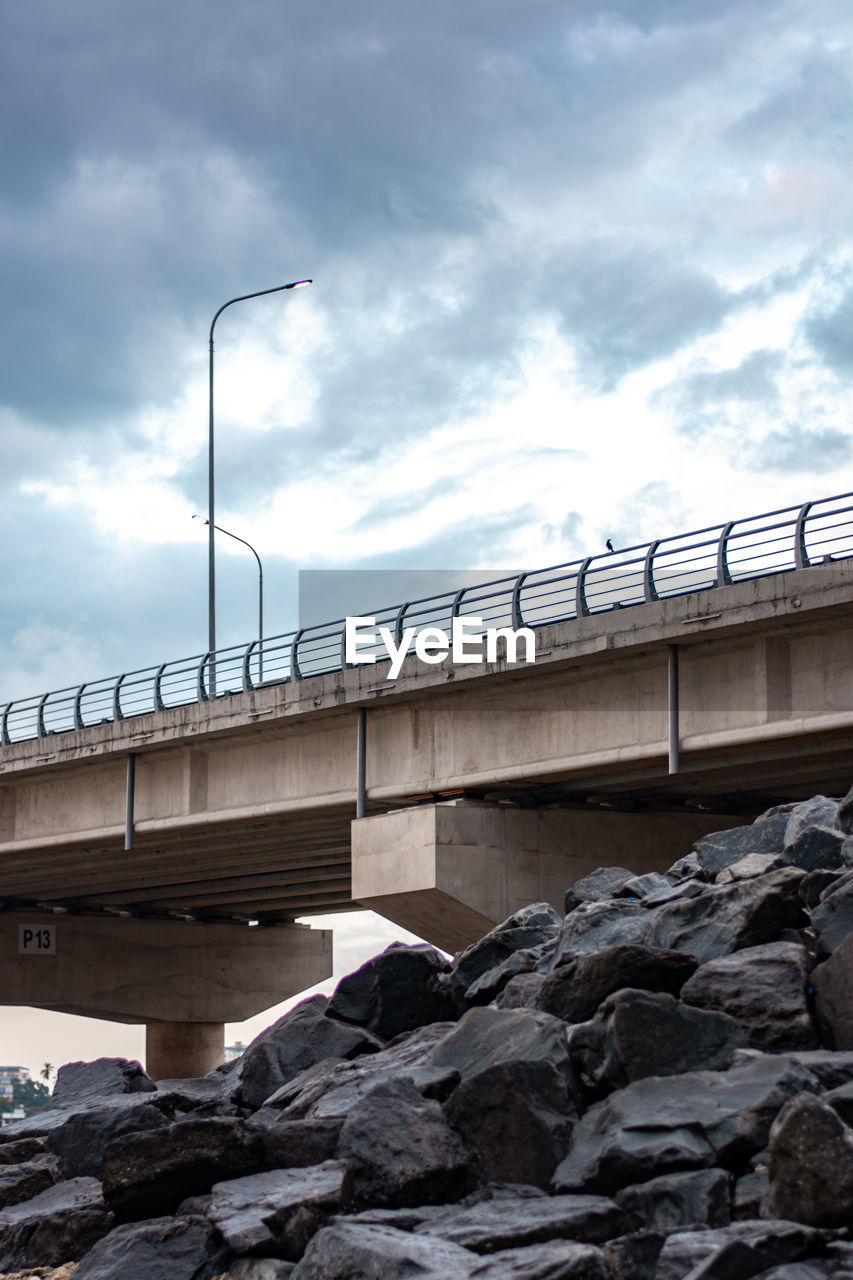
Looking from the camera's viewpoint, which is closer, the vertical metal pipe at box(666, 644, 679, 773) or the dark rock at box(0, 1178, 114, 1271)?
the dark rock at box(0, 1178, 114, 1271)

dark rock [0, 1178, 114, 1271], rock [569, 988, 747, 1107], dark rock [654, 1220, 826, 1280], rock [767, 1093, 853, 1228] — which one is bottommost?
dark rock [0, 1178, 114, 1271]

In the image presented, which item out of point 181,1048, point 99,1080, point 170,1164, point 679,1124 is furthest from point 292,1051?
point 181,1048

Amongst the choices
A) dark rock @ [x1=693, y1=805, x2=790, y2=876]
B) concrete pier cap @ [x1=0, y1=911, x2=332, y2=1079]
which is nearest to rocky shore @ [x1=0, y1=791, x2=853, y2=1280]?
dark rock @ [x1=693, y1=805, x2=790, y2=876]

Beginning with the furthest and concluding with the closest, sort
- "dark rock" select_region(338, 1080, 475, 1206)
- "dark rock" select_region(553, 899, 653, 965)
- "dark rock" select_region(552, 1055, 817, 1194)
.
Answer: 1. "dark rock" select_region(553, 899, 653, 965)
2. "dark rock" select_region(338, 1080, 475, 1206)
3. "dark rock" select_region(552, 1055, 817, 1194)

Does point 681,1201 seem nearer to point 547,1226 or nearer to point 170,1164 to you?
point 547,1226

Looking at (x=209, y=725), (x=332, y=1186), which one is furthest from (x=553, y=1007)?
(x=209, y=725)

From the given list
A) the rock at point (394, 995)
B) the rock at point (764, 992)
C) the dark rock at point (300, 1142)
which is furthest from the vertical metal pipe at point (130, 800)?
the rock at point (764, 992)

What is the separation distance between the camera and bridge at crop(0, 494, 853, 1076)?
23.8 m

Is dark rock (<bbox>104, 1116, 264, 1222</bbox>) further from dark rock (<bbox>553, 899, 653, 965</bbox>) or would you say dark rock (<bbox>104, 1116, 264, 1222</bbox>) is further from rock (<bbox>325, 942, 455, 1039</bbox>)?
rock (<bbox>325, 942, 455, 1039</bbox>)

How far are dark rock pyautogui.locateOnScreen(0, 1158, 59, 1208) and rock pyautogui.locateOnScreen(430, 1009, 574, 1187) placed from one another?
3892mm

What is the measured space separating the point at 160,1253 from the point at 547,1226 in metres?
2.70

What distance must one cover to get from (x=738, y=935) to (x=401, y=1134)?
2.74 m

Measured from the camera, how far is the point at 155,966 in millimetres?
49156

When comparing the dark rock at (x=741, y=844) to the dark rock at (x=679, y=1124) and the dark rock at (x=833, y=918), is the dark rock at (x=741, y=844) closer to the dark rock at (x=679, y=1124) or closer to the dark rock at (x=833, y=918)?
the dark rock at (x=833, y=918)
